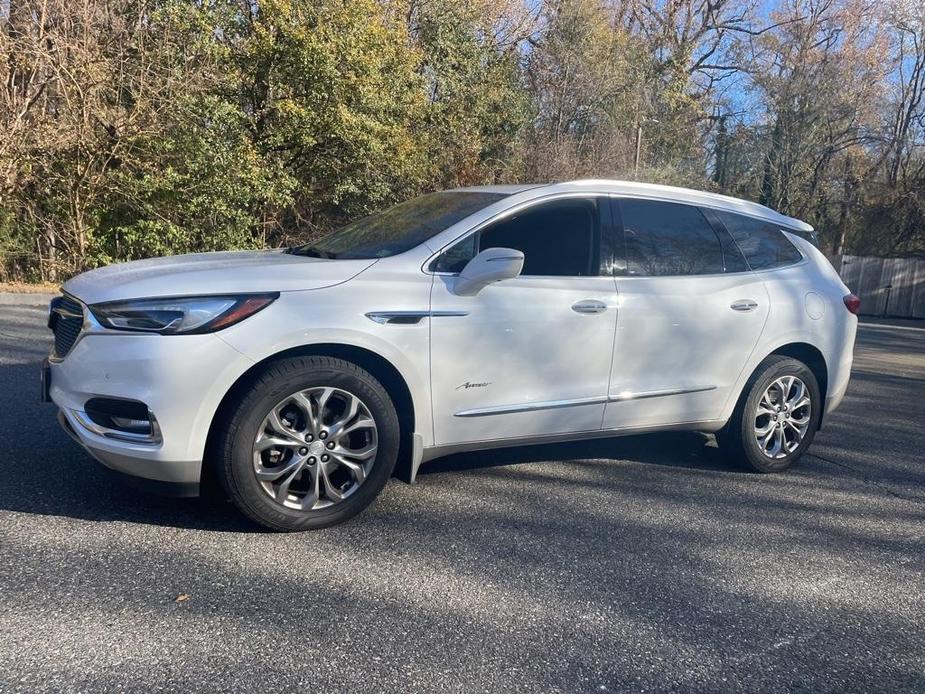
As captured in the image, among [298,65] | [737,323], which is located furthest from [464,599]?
[298,65]

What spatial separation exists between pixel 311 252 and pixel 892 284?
82.1 feet

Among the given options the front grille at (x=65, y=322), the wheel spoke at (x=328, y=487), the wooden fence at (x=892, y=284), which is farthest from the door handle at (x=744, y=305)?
the wooden fence at (x=892, y=284)

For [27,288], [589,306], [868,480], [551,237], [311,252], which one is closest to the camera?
[589,306]

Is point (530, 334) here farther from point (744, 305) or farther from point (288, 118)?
point (288, 118)

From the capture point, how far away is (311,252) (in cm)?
479

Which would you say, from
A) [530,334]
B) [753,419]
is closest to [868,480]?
[753,419]

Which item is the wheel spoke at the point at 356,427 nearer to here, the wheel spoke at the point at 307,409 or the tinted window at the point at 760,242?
the wheel spoke at the point at 307,409

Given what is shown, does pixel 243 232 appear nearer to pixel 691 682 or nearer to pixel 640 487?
pixel 640 487

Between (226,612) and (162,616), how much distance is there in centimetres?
23

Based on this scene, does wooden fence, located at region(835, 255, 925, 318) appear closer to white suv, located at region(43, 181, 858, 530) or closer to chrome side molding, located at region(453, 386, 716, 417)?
white suv, located at region(43, 181, 858, 530)

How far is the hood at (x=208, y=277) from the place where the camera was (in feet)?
12.0

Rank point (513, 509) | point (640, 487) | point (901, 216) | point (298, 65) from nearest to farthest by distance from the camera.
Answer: point (513, 509)
point (640, 487)
point (298, 65)
point (901, 216)

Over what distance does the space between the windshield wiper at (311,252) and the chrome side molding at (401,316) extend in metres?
0.71

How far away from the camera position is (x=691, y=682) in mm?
2836
